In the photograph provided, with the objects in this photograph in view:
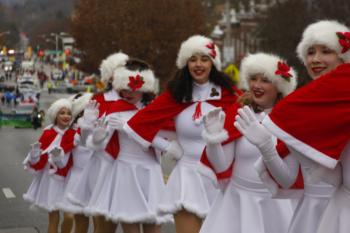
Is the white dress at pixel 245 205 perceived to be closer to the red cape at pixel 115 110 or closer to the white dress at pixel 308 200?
the white dress at pixel 308 200

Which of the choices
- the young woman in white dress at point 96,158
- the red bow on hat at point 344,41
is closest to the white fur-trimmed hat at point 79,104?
the young woman in white dress at point 96,158

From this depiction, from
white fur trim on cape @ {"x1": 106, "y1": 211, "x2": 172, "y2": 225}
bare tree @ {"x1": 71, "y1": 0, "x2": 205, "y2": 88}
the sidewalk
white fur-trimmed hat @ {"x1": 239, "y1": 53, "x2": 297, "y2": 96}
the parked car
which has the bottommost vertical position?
the parked car

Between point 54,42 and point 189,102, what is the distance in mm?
62811

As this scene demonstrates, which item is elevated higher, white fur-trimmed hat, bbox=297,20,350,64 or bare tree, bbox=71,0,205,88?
white fur-trimmed hat, bbox=297,20,350,64

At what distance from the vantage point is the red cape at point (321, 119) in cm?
485

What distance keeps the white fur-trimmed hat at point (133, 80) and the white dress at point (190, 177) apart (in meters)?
1.18

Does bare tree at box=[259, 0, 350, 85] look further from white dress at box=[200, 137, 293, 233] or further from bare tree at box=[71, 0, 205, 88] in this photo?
white dress at box=[200, 137, 293, 233]

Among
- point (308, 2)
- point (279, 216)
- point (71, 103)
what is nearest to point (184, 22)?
point (308, 2)

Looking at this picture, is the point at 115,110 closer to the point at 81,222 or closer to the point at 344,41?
the point at 81,222

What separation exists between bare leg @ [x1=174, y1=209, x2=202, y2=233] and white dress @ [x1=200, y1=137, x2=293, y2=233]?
1271 mm

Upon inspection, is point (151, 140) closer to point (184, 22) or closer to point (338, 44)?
point (338, 44)

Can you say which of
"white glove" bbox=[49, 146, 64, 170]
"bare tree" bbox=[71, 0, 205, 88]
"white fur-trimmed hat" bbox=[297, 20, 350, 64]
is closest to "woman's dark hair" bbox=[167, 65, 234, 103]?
"white glove" bbox=[49, 146, 64, 170]

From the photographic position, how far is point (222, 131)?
618 cm

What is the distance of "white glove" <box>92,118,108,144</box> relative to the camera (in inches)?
358
